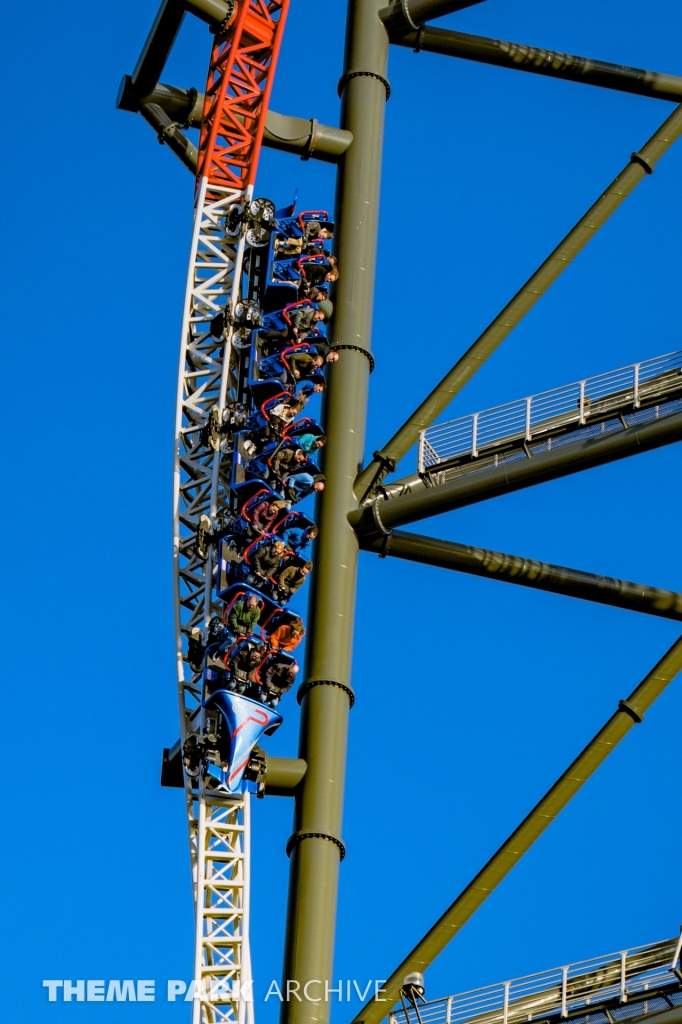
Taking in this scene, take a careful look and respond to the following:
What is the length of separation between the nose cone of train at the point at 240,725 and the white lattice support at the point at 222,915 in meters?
0.29

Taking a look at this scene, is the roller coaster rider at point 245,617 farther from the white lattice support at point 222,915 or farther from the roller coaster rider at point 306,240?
the roller coaster rider at point 306,240

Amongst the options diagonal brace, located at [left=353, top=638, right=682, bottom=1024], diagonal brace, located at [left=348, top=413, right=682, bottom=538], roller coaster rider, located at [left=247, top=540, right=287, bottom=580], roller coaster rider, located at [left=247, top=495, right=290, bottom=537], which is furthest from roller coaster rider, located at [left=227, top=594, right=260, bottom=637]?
diagonal brace, located at [left=353, top=638, right=682, bottom=1024]

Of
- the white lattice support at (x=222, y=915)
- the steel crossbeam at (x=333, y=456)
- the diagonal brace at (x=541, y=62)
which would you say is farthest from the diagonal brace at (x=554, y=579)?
the diagonal brace at (x=541, y=62)

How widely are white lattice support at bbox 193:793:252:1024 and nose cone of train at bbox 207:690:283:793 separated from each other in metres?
0.29

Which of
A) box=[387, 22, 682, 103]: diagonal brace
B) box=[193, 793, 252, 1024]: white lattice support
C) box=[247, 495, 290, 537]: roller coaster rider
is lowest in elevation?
box=[193, 793, 252, 1024]: white lattice support

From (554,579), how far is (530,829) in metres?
2.38

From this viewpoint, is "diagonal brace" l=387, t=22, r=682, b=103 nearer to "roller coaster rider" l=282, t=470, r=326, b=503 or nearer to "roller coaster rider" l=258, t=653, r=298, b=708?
"roller coaster rider" l=282, t=470, r=326, b=503

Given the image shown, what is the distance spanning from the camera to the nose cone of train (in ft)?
67.6

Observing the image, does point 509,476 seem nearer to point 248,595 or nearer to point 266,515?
point 266,515

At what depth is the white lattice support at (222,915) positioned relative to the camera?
19.9 meters

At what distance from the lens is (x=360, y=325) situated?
23.2m

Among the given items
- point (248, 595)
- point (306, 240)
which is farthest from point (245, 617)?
point (306, 240)

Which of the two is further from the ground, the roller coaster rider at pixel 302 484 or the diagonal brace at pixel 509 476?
the roller coaster rider at pixel 302 484

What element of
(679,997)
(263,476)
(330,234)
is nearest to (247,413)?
(263,476)
